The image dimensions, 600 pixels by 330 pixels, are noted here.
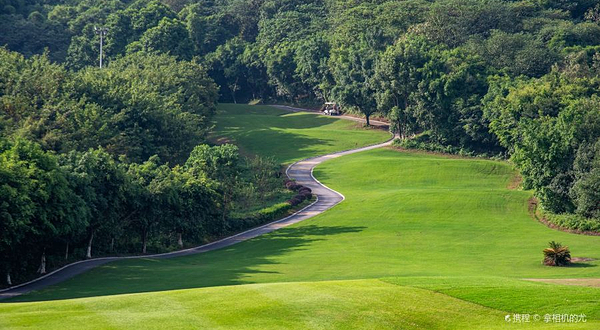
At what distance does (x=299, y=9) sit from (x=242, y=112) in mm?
28933

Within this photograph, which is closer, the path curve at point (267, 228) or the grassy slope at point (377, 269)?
the grassy slope at point (377, 269)

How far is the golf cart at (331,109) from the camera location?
125 metres

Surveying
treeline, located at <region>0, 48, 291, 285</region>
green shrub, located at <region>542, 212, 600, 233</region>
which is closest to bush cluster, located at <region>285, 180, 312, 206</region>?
treeline, located at <region>0, 48, 291, 285</region>

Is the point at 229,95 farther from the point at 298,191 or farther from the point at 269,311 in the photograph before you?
the point at 269,311

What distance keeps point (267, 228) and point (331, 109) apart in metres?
65.3

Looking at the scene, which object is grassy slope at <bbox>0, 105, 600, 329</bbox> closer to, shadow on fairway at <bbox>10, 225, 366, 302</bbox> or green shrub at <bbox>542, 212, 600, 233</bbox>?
shadow on fairway at <bbox>10, 225, 366, 302</bbox>

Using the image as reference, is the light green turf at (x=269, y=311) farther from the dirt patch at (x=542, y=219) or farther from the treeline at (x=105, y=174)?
the dirt patch at (x=542, y=219)

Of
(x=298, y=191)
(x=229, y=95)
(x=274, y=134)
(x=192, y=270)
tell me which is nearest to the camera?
(x=192, y=270)

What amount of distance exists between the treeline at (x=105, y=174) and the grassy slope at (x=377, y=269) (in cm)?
392

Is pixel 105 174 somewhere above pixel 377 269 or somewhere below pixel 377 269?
above

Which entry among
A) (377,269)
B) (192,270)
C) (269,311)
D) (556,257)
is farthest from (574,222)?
(269,311)

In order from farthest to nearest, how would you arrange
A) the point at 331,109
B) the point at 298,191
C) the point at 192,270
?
1. the point at 331,109
2. the point at 298,191
3. the point at 192,270

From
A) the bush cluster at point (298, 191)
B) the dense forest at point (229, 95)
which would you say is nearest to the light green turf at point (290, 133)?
the dense forest at point (229, 95)

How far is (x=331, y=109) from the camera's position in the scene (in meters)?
126
